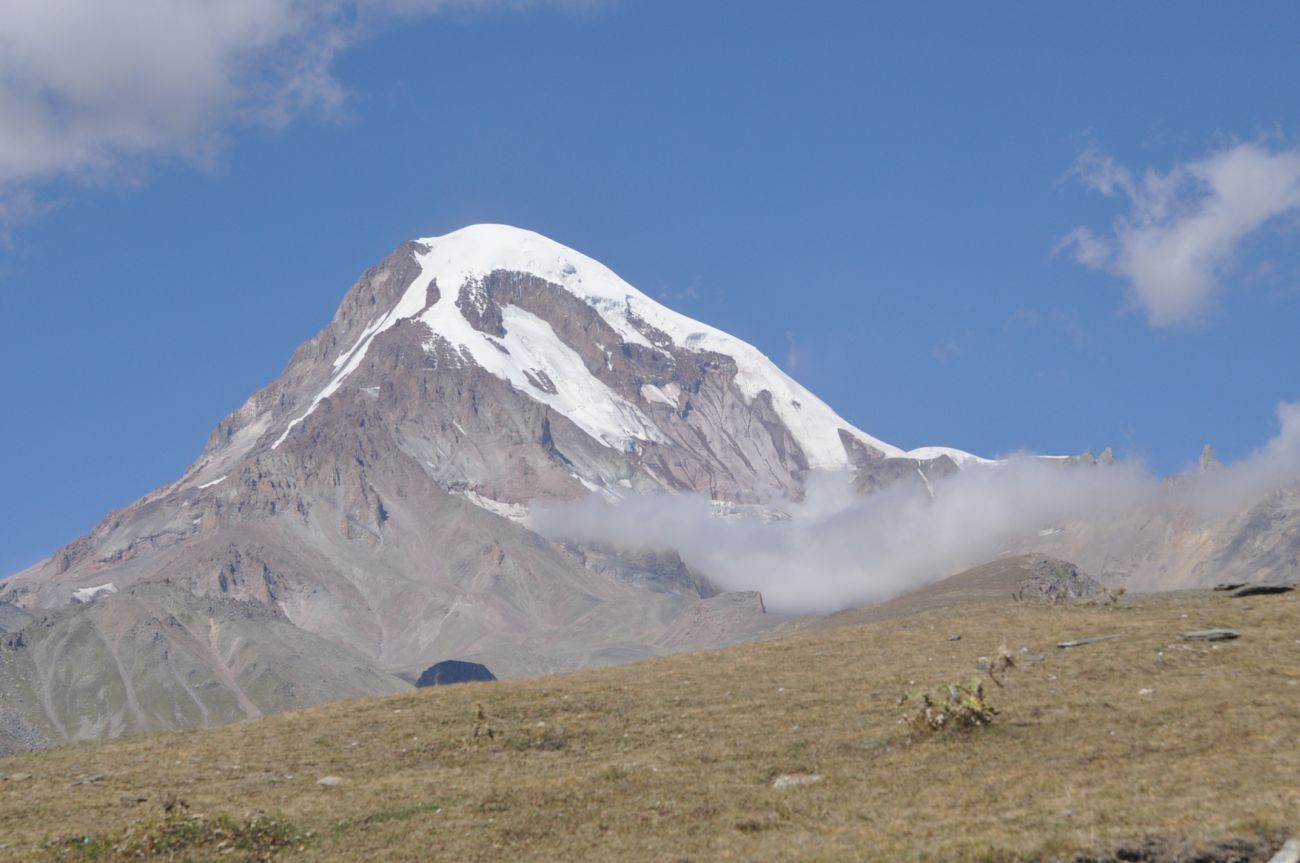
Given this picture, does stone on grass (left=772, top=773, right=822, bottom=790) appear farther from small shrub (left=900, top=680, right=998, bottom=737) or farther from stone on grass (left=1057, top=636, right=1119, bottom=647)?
stone on grass (left=1057, top=636, right=1119, bottom=647)

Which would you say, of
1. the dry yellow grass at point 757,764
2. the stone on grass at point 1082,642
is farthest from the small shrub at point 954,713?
the stone on grass at point 1082,642

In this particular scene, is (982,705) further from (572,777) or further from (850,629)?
(850,629)

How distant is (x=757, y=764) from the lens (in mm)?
32438

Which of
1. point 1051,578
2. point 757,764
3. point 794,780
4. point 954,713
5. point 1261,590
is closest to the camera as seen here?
point 794,780

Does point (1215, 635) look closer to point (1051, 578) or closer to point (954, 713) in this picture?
point (954, 713)

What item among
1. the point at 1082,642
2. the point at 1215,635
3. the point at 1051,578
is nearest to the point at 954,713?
the point at 1082,642

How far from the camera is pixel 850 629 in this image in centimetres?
5266

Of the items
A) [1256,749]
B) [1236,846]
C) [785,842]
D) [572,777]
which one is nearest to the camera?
[1236,846]

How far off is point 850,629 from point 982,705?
19521 millimetres

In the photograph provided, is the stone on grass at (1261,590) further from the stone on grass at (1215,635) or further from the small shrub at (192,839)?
the small shrub at (192,839)

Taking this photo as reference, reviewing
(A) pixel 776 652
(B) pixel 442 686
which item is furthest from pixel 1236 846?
(B) pixel 442 686

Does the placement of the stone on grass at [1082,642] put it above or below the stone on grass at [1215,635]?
above

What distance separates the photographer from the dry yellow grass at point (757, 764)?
25844mm

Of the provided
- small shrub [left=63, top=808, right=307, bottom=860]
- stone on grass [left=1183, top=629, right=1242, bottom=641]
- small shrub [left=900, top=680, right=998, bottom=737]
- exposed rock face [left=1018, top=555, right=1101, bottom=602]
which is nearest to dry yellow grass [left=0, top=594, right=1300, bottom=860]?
small shrub [left=63, top=808, right=307, bottom=860]
